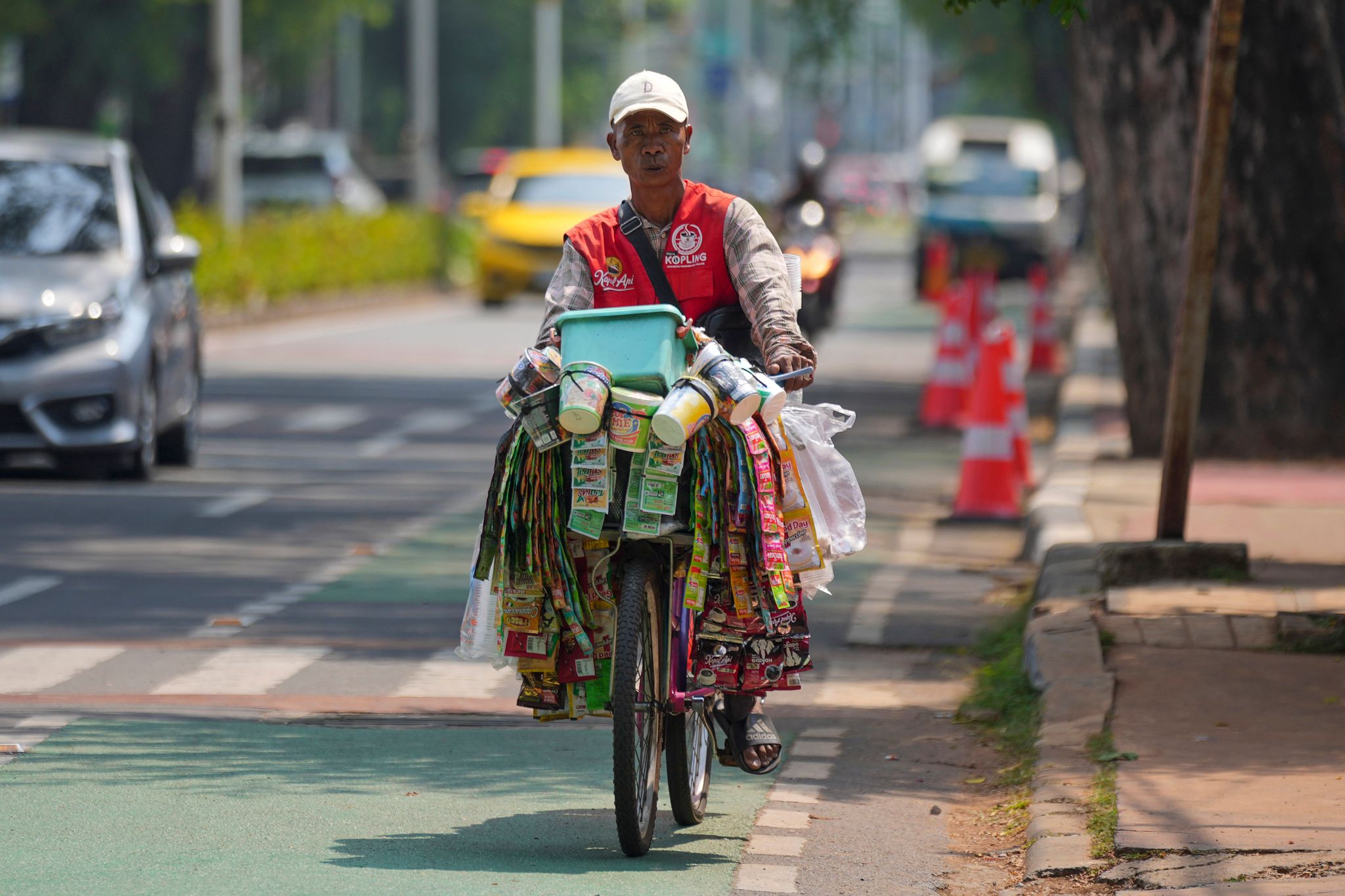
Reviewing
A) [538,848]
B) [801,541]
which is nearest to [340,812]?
[538,848]

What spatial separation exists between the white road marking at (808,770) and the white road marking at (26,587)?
3857 millimetres

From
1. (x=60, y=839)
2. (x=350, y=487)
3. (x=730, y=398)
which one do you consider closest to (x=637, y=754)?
(x=730, y=398)

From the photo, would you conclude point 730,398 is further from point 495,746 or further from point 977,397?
point 977,397

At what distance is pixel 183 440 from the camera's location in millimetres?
14688

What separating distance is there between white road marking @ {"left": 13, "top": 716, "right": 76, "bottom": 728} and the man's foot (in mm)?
2213

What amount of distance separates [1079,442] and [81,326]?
582 cm

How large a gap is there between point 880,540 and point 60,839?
684cm

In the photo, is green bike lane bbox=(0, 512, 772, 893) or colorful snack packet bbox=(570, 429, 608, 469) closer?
green bike lane bbox=(0, 512, 772, 893)

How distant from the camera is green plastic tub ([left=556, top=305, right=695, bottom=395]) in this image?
586cm

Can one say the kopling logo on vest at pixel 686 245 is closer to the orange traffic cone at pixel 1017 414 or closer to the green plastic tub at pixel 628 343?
the green plastic tub at pixel 628 343

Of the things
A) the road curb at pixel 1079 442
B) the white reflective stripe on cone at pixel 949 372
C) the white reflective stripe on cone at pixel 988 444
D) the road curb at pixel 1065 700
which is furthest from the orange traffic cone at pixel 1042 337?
the road curb at pixel 1065 700

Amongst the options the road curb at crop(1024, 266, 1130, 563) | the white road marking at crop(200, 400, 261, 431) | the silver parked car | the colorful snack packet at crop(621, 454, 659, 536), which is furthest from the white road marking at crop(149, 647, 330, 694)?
the white road marking at crop(200, 400, 261, 431)

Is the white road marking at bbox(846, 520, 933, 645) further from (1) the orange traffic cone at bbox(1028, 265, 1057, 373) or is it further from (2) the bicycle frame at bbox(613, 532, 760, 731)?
(1) the orange traffic cone at bbox(1028, 265, 1057, 373)

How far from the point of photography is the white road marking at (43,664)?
8.19m
